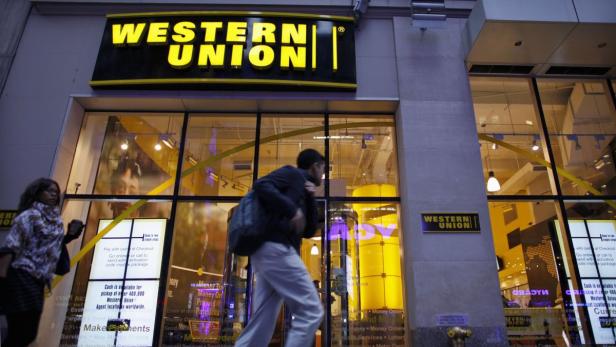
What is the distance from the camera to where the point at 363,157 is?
712cm

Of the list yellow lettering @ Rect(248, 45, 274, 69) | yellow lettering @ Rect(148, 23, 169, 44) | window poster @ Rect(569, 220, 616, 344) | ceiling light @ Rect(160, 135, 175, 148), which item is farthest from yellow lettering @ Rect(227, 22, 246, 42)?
window poster @ Rect(569, 220, 616, 344)

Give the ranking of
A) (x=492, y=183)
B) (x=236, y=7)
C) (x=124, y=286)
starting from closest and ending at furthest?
(x=124, y=286) < (x=492, y=183) < (x=236, y=7)

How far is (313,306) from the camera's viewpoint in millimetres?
2811

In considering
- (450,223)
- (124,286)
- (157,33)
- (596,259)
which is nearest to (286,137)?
(157,33)

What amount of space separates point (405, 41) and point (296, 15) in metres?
1.93

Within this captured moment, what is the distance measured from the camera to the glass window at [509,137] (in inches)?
276

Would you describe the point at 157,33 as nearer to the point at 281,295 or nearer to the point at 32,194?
the point at 32,194

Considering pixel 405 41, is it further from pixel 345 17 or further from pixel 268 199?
pixel 268 199

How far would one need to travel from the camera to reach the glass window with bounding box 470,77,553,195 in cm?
700

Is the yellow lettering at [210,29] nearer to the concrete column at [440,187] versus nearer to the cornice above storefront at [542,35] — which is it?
the concrete column at [440,187]

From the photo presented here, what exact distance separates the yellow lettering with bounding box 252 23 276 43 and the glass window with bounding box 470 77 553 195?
3.55m

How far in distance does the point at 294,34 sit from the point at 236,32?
980 mm

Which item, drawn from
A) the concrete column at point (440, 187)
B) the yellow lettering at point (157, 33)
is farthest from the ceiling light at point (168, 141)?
the concrete column at point (440, 187)

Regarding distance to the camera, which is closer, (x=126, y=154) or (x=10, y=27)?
(x=126, y=154)
